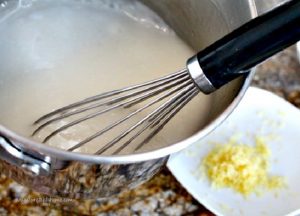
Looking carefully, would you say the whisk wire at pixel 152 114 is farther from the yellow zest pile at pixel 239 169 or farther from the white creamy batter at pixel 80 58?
the yellow zest pile at pixel 239 169

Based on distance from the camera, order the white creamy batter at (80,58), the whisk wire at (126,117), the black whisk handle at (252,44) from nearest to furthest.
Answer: the black whisk handle at (252,44)
the whisk wire at (126,117)
the white creamy batter at (80,58)

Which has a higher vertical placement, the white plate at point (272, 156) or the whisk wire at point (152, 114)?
the whisk wire at point (152, 114)

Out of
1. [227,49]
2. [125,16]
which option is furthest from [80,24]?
[227,49]

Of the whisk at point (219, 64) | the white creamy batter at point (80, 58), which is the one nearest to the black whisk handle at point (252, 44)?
the whisk at point (219, 64)

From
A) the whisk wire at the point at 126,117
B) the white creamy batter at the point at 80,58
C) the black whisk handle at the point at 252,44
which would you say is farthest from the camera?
the white creamy batter at the point at 80,58

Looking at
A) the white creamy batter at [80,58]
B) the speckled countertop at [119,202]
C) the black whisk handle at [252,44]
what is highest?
the black whisk handle at [252,44]

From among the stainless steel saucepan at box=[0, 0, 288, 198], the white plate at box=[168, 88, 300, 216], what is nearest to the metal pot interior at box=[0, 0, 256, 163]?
the stainless steel saucepan at box=[0, 0, 288, 198]

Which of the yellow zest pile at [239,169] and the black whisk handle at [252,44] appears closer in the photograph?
the black whisk handle at [252,44]

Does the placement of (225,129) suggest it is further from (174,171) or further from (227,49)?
(227,49)

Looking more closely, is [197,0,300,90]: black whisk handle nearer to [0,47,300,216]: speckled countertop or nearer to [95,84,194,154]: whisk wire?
[95,84,194,154]: whisk wire
